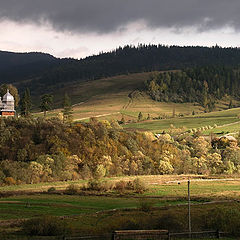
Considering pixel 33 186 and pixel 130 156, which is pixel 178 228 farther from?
pixel 130 156

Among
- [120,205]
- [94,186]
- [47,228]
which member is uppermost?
[47,228]

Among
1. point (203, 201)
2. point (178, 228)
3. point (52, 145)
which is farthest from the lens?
point (52, 145)

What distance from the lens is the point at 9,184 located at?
304 feet

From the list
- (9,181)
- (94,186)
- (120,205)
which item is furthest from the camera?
(9,181)

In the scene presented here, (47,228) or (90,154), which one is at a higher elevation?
(47,228)

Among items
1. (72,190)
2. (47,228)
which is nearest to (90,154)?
(72,190)

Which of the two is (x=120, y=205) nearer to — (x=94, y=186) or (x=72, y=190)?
(x=72, y=190)

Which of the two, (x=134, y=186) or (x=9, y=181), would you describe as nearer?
(x=134, y=186)

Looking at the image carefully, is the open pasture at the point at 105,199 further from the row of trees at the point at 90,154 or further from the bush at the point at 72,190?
the row of trees at the point at 90,154

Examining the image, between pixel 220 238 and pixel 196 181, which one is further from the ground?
pixel 220 238

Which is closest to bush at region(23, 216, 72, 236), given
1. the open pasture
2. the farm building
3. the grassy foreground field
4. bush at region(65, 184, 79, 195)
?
the grassy foreground field

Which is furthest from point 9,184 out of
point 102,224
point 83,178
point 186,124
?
point 186,124

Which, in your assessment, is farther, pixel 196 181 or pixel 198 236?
pixel 196 181

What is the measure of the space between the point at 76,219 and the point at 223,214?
17699mm
